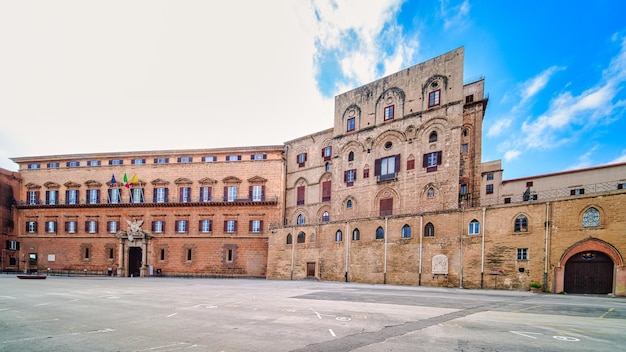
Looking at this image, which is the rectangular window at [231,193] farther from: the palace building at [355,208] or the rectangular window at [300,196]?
the rectangular window at [300,196]

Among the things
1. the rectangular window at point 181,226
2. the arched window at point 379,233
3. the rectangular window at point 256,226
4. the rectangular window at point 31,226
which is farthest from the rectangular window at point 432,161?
the rectangular window at point 31,226

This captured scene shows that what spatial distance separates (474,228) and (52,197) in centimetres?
5722

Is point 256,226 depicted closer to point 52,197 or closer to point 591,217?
point 52,197

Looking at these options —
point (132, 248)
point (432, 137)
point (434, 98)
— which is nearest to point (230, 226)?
point (132, 248)

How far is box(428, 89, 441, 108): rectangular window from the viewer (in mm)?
31719

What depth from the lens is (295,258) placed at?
35875 millimetres

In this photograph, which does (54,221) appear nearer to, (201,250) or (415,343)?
(201,250)

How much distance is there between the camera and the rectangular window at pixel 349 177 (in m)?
36.9

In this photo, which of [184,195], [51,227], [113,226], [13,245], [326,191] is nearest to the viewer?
[326,191]

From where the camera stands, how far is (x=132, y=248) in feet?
145

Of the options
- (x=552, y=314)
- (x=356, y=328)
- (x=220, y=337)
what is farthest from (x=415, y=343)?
(x=552, y=314)

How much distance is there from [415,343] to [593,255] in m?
20.5

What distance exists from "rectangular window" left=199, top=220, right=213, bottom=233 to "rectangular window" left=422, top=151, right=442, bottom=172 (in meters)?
28.7

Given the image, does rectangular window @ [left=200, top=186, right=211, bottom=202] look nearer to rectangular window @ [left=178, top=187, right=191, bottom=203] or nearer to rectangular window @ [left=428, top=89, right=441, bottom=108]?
rectangular window @ [left=178, top=187, right=191, bottom=203]
